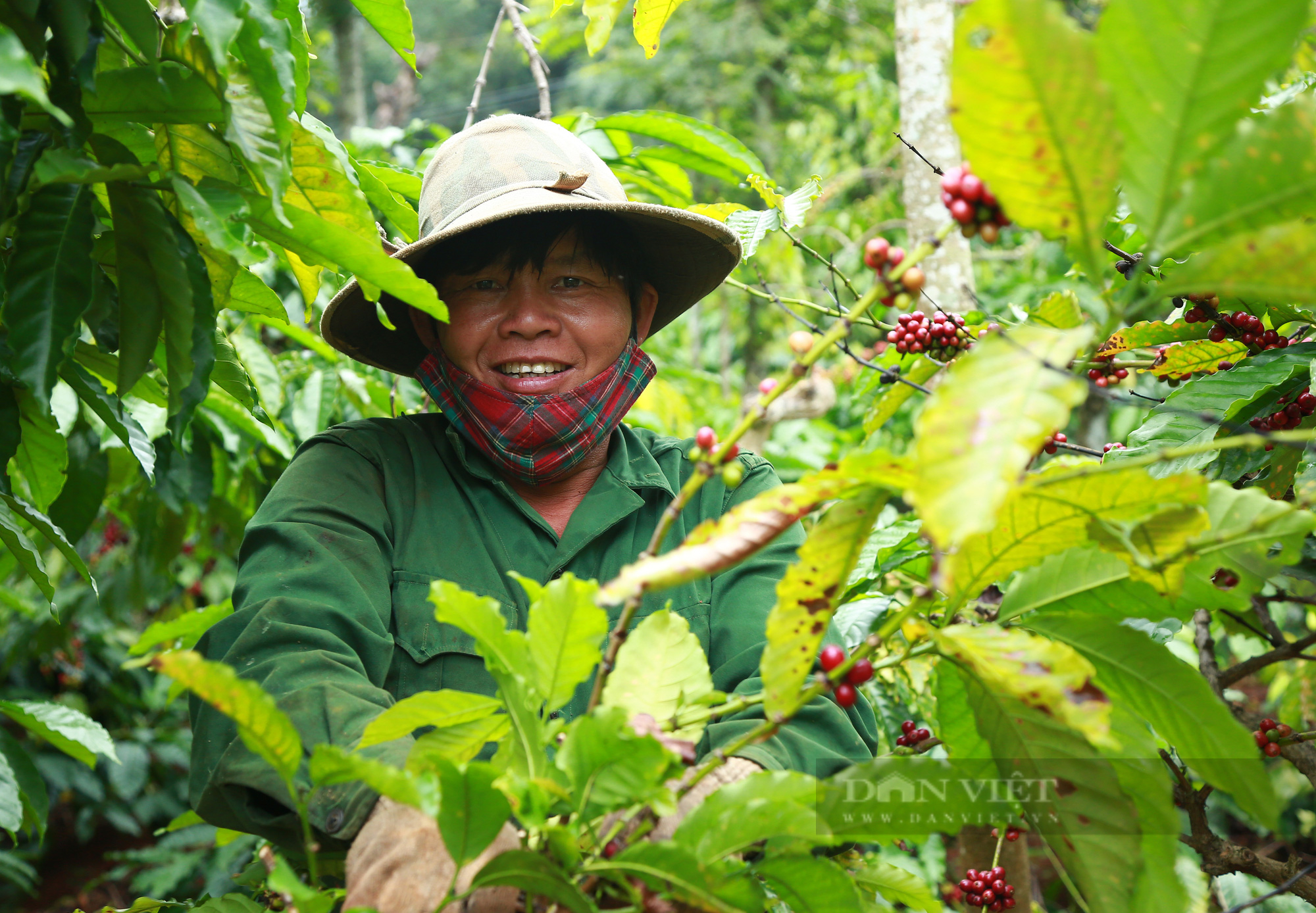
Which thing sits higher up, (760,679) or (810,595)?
(810,595)

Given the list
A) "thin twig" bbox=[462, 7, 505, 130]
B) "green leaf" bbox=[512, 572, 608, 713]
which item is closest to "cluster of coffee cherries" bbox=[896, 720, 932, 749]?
"green leaf" bbox=[512, 572, 608, 713]

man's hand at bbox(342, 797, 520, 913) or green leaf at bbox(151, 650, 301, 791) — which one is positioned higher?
green leaf at bbox(151, 650, 301, 791)

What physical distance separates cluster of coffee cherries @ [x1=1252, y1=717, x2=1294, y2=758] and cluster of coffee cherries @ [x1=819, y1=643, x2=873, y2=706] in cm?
87

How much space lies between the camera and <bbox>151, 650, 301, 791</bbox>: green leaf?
2.29 feet

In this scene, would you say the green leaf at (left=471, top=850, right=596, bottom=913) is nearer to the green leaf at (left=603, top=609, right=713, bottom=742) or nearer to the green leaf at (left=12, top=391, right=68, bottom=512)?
the green leaf at (left=603, top=609, right=713, bottom=742)

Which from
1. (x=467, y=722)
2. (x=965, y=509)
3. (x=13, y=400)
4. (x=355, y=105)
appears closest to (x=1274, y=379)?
(x=965, y=509)

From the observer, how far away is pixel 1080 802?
84cm

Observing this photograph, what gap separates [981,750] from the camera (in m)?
0.93

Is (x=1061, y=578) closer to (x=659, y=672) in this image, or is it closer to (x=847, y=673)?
(x=847, y=673)

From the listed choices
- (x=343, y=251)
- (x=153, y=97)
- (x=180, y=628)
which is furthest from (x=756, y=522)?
(x=180, y=628)

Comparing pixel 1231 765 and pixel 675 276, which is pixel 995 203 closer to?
pixel 1231 765

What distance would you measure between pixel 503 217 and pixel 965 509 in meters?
1.08

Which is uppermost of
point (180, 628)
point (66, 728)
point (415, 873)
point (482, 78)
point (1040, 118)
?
point (482, 78)

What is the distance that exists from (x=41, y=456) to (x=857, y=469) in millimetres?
1126
